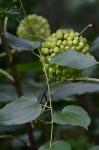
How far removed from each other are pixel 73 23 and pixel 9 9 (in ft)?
7.67

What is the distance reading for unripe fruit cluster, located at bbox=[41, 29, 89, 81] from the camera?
1627 millimetres

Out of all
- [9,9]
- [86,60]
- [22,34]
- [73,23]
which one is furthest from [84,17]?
[86,60]

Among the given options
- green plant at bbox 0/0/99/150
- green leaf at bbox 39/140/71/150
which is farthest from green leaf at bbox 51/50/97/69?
green leaf at bbox 39/140/71/150

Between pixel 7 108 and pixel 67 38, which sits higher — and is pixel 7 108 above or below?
below

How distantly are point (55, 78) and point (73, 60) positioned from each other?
0.70 ft

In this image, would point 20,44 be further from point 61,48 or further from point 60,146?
point 60,146

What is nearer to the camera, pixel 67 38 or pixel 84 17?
pixel 67 38

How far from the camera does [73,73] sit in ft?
5.44

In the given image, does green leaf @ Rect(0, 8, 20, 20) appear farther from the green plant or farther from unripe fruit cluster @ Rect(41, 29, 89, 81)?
unripe fruit cluster @ Rect(41, 29, 89, 81)

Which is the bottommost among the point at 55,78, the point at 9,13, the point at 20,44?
the point at 55,78

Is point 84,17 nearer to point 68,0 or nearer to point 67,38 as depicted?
point 68,0

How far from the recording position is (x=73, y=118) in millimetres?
1400

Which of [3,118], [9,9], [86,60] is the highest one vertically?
[9,9]

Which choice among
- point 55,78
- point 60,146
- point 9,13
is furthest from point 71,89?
point 60,146
